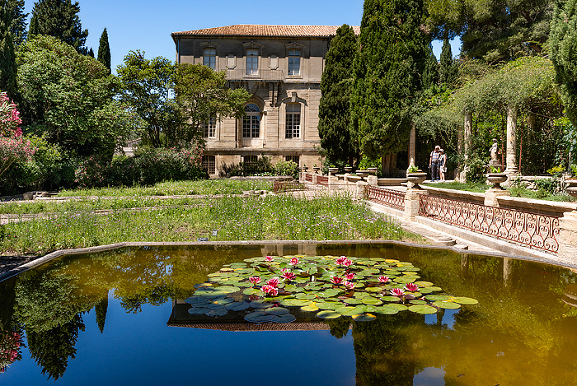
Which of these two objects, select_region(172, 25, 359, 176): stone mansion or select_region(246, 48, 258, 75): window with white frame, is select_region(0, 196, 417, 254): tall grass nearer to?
select_region(172, 25, 359, 176): stone mansion

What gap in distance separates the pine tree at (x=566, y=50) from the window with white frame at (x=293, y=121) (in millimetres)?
23327

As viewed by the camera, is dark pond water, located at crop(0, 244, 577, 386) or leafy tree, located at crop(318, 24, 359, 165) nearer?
dark pond water, located at crop(0, 244, 577, 386)

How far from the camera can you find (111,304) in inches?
171

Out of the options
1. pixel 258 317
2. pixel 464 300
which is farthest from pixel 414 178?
pixel 258 317

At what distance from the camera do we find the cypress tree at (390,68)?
18.9 meters

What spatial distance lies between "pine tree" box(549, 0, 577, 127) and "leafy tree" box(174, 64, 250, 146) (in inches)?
737

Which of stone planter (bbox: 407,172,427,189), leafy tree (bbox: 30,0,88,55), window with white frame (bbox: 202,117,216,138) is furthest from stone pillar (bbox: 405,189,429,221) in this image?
leafy tree (bbox: 30,0,88,55)

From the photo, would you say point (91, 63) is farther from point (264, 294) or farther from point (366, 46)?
point (264, 294)

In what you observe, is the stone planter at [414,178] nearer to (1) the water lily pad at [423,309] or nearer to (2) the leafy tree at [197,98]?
(1) the water lily pad at [423,309]

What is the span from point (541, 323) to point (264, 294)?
8.33 feet

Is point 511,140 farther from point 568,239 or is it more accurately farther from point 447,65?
point 447,65

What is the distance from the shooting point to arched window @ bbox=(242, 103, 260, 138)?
31.1 m

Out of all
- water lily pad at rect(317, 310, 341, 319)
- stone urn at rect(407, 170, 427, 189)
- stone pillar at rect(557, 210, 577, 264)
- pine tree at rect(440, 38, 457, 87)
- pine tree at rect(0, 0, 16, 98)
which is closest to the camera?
water lily pad at rect(317, 310, 341, 319)

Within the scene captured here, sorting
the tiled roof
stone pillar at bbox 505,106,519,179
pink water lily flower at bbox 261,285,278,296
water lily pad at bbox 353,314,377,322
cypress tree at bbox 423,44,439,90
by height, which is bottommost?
water lily pad at bbox 353,314,377,322
